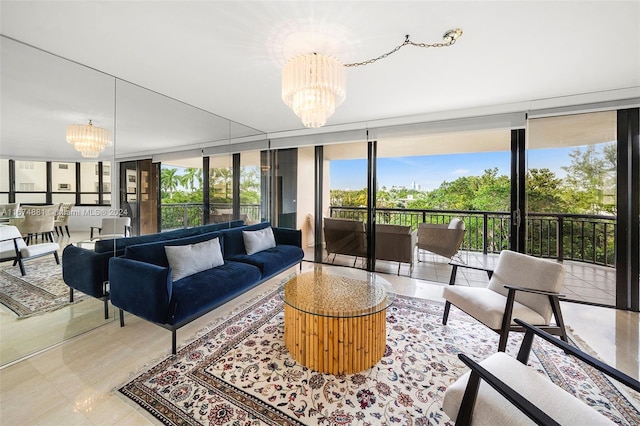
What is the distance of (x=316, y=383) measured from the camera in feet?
5.46

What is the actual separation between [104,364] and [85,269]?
97 centimetres

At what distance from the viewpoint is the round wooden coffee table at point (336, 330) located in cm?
174

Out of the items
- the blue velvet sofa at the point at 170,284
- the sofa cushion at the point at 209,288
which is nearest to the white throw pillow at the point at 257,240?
the blue velvet sofa at the point at 170,284

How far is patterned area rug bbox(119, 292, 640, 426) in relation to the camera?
4.72 feet

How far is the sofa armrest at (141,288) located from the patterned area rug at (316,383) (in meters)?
0.43

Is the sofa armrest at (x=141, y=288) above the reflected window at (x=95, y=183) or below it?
below

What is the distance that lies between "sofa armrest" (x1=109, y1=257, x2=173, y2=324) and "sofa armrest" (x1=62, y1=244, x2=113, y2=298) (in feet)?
0.62

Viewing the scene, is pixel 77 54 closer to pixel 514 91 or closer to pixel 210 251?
pixel 210 251

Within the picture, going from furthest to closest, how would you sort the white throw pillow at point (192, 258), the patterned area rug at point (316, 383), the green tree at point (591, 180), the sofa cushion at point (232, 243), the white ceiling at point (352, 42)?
the sofa cushion at point (232, 243), the green tree at point (591, 180), the white throw pillow at point (192, 258), the white ceiling at point (352, 42), the patterned area rug at point (316, 383)

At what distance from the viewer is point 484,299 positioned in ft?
6.82

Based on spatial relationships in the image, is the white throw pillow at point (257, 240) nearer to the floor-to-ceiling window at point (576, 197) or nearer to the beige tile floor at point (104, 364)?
the beige tile floor at point (104, 364)

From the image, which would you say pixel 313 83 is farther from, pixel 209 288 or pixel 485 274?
pixel 485 274

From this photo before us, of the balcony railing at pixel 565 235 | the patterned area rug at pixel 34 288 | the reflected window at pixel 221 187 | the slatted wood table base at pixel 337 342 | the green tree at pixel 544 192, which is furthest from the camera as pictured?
the reflected window at pixel 221 187

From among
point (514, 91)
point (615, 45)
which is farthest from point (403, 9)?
point (514, 91)
